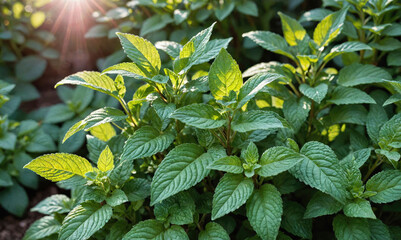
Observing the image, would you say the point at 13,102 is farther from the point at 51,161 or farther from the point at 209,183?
the point at 209,183

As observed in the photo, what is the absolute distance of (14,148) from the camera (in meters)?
2.49

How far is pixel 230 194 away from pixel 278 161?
0.23m

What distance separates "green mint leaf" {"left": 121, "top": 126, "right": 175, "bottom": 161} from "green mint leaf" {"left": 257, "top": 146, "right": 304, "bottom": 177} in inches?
15.8

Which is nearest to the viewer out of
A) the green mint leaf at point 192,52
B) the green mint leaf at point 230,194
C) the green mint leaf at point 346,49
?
the green mint leaf at point 230,194

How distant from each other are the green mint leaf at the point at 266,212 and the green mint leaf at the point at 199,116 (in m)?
0.33

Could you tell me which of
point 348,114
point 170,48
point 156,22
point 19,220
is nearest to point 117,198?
point 170,48

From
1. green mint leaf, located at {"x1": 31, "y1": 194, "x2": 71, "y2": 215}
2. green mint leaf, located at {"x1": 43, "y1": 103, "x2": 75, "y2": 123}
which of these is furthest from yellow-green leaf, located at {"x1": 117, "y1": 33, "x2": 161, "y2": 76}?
green mint leaf, located at {"x1": 43, "y1": 103, "x2": 75, "y2": 123}

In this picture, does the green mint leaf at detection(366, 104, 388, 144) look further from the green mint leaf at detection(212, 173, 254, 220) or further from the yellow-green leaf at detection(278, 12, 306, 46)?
the green mint leaf at detection(212, 173, 254, 220)

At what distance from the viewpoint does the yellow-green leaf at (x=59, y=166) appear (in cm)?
146

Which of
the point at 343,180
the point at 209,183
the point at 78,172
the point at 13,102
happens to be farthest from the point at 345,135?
the point at 13,102

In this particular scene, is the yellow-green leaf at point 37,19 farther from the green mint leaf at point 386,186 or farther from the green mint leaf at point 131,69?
the green mint leaf at point 386,186

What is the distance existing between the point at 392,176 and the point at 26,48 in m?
3.39

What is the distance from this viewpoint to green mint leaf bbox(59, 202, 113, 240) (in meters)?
1.39

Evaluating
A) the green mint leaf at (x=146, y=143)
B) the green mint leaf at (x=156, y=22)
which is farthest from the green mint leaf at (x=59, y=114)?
the green mint leaf at (x=146, y=143)
